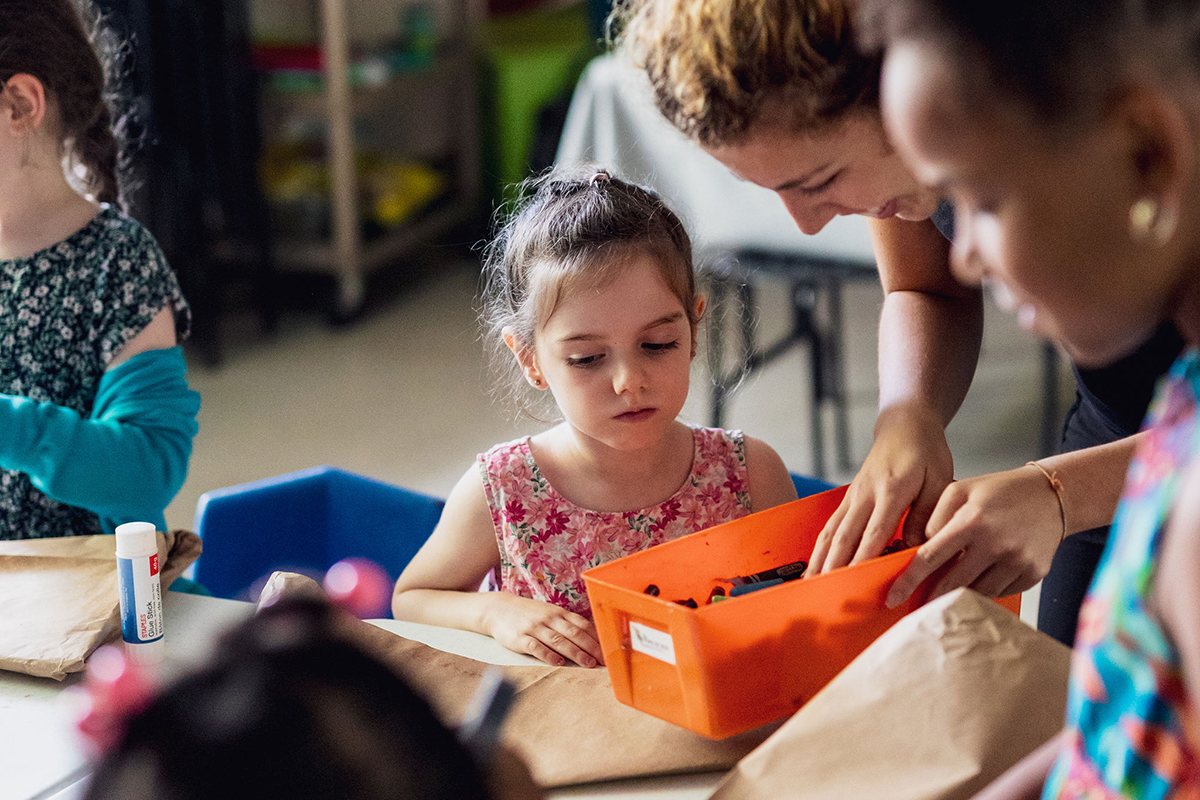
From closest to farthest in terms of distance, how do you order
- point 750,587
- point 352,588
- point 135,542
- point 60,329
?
point 352,588 → point 750,587 → point 135,542 → point 60,329

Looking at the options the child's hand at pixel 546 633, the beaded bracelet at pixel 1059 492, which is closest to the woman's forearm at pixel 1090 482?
the beaded bracelet at pixel 1059 492

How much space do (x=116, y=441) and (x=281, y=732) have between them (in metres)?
0.89

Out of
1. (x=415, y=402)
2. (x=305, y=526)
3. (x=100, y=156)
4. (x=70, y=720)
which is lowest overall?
(x=415, y=402)

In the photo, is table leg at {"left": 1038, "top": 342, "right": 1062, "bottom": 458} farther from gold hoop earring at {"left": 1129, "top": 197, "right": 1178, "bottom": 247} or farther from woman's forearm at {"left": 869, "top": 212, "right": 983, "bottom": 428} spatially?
gold hoop earring at {"left": 1129, "top": 197, "right": 1178, "bottom": 247}

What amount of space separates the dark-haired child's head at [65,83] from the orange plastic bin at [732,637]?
0.88 meters

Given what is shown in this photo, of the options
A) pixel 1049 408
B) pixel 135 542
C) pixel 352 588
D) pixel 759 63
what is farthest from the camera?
pixel 1049 408

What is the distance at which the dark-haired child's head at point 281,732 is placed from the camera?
0.40 m

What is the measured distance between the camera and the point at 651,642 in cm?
80

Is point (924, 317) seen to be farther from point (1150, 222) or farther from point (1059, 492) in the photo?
point (1150, 222)

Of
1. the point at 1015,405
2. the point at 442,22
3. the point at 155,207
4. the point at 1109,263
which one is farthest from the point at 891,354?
the point at 442,22

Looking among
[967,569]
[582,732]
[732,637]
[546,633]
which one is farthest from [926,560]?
[546,633]

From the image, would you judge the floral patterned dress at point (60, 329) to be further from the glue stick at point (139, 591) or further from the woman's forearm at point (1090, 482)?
the woman's forearm at point (1090, 482)

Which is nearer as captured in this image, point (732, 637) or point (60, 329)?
point (732, 637)

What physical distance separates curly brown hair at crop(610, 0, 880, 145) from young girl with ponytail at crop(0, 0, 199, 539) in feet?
2.47
